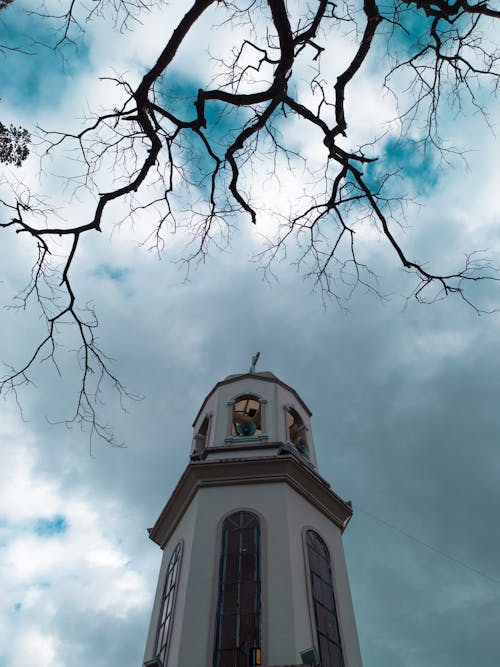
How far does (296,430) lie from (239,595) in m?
6.97

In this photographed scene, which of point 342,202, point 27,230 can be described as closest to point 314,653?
point 342,202

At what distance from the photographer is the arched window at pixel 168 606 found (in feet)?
34.6

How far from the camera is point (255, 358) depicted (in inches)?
817

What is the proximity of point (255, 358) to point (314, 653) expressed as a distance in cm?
1239

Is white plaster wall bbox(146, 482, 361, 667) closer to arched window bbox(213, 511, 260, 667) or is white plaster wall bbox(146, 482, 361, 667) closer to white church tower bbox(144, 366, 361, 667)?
white church tower bbox(144, 366, 361, 667)

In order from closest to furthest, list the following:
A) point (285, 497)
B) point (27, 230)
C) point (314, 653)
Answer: point (27, 230), point (314, 653), point (285, 497)

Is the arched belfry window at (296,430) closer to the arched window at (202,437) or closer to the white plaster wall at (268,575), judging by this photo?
the arched window at (202,437)

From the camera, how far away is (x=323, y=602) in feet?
36.6

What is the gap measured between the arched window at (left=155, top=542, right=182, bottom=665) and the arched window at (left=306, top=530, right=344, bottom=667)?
111 inches

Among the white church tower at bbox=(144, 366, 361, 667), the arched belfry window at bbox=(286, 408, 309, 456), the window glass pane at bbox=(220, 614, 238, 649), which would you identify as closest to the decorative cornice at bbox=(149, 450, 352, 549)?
the white church tower at bbox=(144, 366, 361, 667)

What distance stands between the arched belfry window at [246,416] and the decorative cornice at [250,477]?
2212 millimetres

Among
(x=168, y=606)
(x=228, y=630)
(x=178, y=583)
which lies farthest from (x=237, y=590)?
(x=168, y=606)

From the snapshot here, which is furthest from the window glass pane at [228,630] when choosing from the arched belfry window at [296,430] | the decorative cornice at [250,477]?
the arched belfry window at [296,430]

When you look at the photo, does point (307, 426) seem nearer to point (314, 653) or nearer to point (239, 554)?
point (239, 554)
